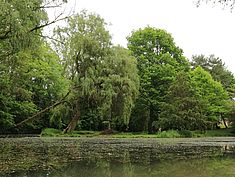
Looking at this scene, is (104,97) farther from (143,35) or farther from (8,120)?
(143,35)

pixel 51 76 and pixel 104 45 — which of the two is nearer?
pixel 104 45

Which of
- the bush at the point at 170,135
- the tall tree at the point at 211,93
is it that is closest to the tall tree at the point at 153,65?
the tall tree at the point at 211,93

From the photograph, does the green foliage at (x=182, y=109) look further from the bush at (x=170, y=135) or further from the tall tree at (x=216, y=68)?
the tall tree at (x=216, y=68)

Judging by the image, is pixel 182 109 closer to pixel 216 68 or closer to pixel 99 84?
pixel 99 84

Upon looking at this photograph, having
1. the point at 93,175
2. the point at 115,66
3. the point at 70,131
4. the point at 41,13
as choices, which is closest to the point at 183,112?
the point at 115,66

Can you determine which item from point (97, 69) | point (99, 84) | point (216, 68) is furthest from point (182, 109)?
point (216, 68)

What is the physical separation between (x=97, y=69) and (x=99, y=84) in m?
1.39

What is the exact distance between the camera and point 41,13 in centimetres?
1520

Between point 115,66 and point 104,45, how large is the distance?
2.21 metres

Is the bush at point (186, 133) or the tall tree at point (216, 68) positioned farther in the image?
the tall tree at point (216, 68)

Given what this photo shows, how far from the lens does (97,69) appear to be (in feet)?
110

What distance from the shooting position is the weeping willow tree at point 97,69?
108ft

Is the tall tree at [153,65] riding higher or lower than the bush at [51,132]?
higher

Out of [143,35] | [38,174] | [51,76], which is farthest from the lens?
[143,35]
